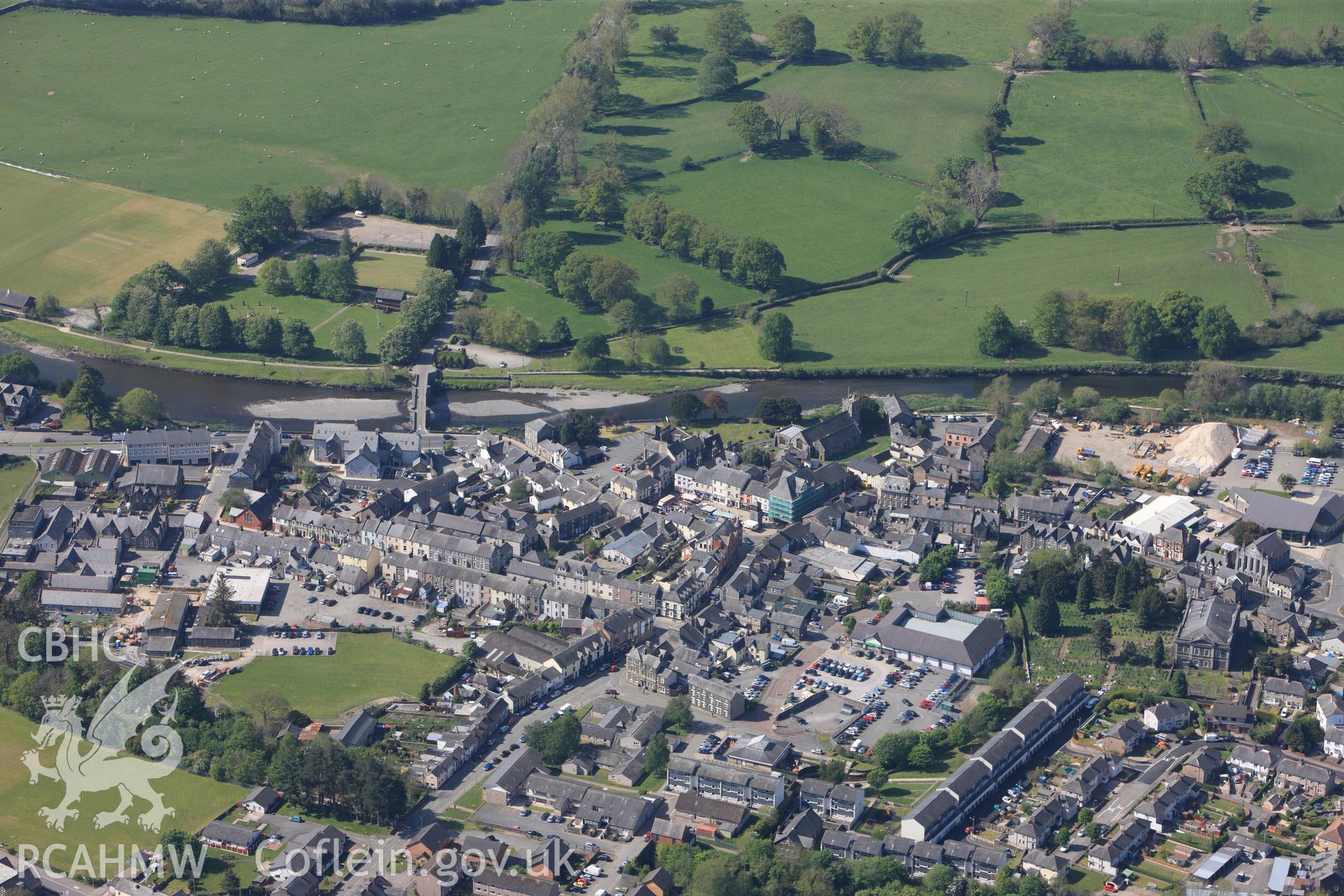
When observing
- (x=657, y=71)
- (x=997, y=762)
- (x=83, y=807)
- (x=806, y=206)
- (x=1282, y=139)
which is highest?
(x=1282, y=139)

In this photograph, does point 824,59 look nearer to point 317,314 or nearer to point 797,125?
point 797,125

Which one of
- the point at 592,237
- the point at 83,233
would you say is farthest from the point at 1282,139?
the point at 83,233

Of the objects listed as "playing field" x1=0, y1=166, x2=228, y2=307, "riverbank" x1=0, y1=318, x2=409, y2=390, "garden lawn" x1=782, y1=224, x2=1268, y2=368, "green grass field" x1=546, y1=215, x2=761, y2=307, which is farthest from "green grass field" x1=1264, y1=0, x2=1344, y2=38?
"playing field" x1=0, y1=166, x2=228, y2=307

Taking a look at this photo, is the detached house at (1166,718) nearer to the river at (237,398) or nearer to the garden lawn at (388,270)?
the river at (237,398)

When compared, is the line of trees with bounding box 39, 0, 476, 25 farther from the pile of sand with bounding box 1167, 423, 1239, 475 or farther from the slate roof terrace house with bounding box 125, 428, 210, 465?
the pile of sand with bounding box 1167, 423, 1239, 475

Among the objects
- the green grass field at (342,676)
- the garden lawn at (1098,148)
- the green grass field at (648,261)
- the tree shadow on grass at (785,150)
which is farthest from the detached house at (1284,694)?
the tree shadow on grass at (785,150)
